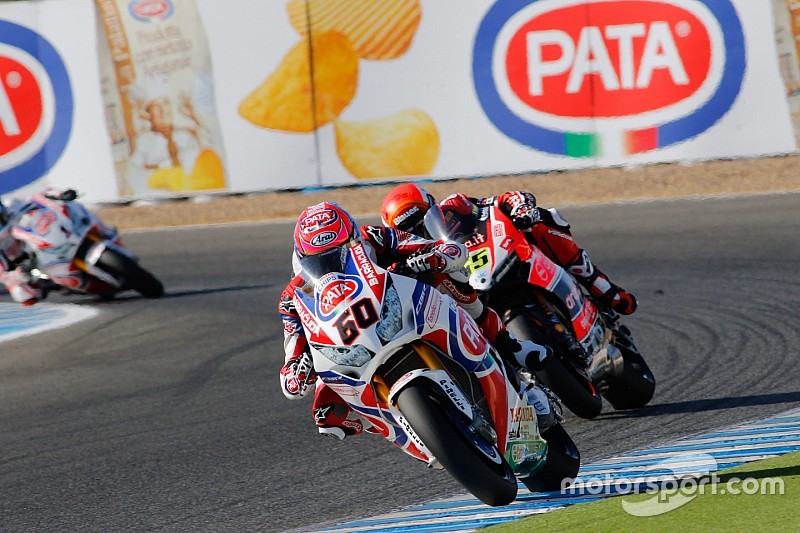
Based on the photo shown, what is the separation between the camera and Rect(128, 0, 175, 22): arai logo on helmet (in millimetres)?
16391

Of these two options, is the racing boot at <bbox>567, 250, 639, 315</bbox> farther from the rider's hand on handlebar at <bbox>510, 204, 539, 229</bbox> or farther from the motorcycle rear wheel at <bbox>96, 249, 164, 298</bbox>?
the motorcycle rear wheel at <bbox>96, 249, 164, 298</bbox>

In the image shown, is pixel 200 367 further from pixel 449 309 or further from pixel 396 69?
pixel 396 69

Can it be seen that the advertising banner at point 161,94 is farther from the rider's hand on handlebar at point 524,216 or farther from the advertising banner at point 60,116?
the rider's hand on handlebar at point 524,216

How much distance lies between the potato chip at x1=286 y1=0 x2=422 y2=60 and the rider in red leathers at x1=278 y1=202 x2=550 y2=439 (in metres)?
10.7

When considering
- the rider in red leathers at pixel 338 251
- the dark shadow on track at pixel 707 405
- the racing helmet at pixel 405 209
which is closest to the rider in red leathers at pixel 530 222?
the racing helmet at pixel 405 209

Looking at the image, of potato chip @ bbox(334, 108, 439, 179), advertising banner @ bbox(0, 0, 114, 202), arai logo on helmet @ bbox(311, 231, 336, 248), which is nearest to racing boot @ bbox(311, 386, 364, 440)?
arai logo on helmet @ bbox(311, 231, 336, 248)

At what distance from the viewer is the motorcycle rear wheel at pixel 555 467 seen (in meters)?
5.29

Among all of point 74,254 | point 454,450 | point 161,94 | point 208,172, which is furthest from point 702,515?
point 161,94

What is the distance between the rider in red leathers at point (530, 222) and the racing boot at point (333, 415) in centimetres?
147

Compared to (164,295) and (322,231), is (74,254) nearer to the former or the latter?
(164,295)

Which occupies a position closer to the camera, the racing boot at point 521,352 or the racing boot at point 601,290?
the racing boot at point 521,352

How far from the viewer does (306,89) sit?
1603cm

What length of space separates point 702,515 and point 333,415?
156 cm

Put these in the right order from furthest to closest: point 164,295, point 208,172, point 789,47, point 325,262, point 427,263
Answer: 1. point 208,172
2. point 789,47
3. point 164,295
4. point 427,263
5. point 325,262
